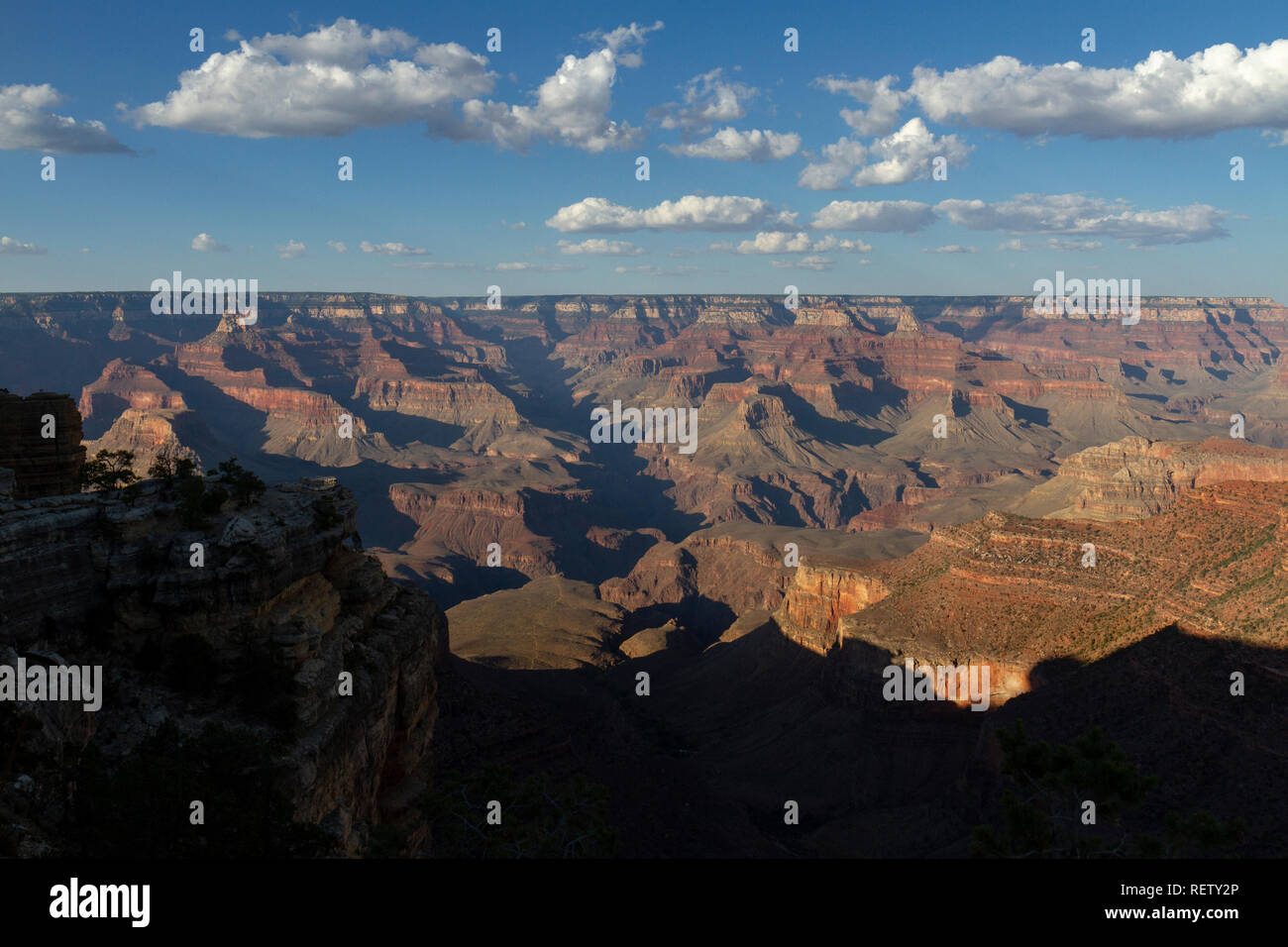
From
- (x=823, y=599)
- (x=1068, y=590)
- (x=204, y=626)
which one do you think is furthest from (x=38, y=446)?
(x=823, y=599)

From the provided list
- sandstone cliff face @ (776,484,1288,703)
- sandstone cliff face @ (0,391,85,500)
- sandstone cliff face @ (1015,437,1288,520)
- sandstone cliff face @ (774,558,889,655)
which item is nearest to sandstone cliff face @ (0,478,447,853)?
sandstone cliff face @ (0,391,85,500)

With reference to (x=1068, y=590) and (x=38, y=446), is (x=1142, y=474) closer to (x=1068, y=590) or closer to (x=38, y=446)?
(x=1068, y=590)

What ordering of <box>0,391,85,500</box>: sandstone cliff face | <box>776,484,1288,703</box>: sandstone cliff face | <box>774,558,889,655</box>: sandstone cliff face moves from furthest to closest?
<box>774,558,889,655</box>: sandstone cliff face
<box>776,484,1288,703</box>: sandstone cliff face
<box>0,391,85,500</box>: sandstone cliff face

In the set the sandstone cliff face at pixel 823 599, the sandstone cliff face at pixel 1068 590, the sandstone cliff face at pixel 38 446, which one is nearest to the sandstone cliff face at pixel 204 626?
the sandstone cliff face at pixel 38 446

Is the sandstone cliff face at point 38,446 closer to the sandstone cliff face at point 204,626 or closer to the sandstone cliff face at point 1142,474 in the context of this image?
the sandstone cliff face at point 204,626

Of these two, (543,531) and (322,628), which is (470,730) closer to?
(322,628)

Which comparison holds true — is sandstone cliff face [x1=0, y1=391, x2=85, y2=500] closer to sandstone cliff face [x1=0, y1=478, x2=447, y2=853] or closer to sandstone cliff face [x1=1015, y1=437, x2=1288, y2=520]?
sandstone cliff face [x1=0, y1=478, x2=447, y2=853]
